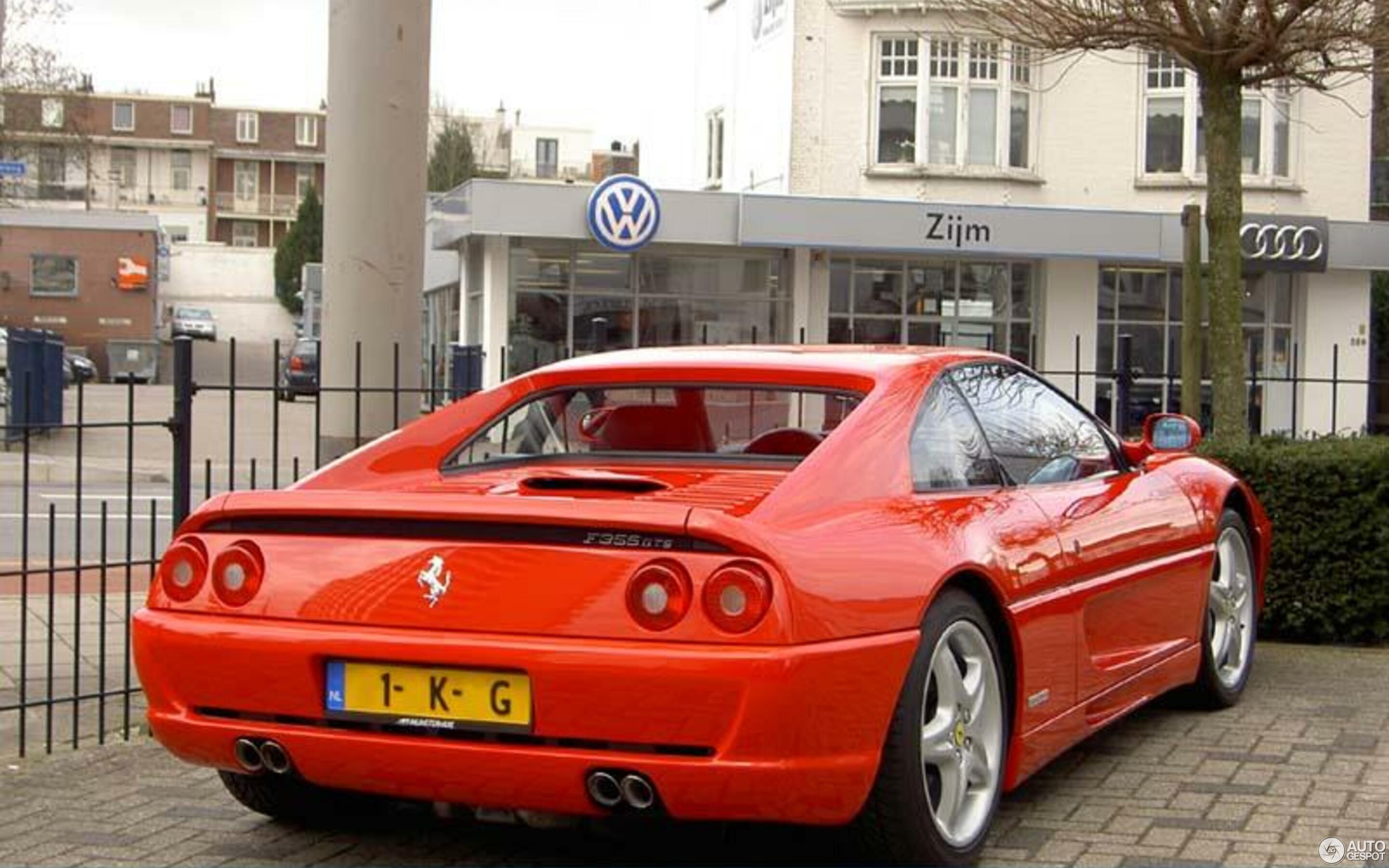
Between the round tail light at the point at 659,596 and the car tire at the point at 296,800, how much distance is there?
4.20 feet

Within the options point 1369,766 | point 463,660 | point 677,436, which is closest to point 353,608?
point 463,660

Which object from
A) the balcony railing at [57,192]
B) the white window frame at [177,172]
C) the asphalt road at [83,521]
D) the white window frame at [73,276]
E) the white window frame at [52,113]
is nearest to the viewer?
the asphalt road at [83,521]

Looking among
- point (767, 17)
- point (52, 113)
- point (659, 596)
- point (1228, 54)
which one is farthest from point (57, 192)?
point (659, 596)

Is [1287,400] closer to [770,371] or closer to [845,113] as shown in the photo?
[845,113]

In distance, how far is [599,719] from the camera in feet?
12.6

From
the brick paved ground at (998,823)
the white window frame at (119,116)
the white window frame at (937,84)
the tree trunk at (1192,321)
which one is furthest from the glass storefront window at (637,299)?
the white window frame at (119,116)

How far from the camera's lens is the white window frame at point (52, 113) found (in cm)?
4644

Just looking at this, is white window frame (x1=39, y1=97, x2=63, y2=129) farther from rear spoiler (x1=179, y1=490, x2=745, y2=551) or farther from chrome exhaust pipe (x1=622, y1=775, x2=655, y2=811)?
chrome exhaust pipe (x1=622, y1=775, x2=655, y2=811)

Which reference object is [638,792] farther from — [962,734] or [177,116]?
[177,116]

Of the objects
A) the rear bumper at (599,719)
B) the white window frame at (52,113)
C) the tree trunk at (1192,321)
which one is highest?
the white window frame at (52,113)

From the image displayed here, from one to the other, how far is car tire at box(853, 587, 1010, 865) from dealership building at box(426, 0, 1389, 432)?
22.4 m

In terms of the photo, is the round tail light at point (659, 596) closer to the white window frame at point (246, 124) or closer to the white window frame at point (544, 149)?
the white window frame at point (544, 149)

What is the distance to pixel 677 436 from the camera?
16.8 feet

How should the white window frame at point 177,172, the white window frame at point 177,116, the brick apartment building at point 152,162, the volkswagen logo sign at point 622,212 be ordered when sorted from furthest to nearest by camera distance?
1. the white window frame at point 177,172
2. the white window frame at point 177,116
3. the brick apartment building at point 152,162
4. the volkswagen logo sign at point 622,212
